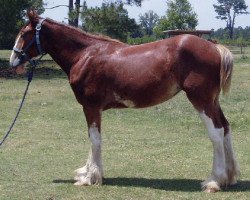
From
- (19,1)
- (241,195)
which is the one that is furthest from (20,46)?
(19,1)

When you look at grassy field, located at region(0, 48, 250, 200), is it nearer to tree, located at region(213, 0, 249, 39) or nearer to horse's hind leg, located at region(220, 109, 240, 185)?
horse's hind leg, located at region(220, 109, 240, 185)

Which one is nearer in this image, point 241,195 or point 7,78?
point 241,195

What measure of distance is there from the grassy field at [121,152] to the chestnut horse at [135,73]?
43 cm

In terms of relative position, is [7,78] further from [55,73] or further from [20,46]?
[20,46]

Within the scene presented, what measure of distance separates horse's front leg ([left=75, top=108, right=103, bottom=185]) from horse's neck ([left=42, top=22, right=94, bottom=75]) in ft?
2.40

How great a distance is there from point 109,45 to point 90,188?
6.25 feet

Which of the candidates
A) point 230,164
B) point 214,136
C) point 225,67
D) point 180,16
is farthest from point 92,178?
point 180,16

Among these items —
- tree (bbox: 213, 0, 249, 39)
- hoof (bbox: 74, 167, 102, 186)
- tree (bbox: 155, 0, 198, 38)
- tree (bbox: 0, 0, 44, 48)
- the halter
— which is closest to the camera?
hoof (bbox: 74, 167, 102, 186)

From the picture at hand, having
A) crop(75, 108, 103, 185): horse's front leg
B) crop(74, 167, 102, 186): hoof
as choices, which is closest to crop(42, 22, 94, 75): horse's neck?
crop(75, 108, 103, 185): horse's front leg

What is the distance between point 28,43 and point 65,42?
1.60 ft

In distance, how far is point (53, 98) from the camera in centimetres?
1552

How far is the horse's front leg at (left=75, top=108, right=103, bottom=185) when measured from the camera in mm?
6496

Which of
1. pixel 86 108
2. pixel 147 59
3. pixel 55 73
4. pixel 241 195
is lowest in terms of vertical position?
pixel 55 73

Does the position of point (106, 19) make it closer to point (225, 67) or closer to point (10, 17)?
point (10, 17)
